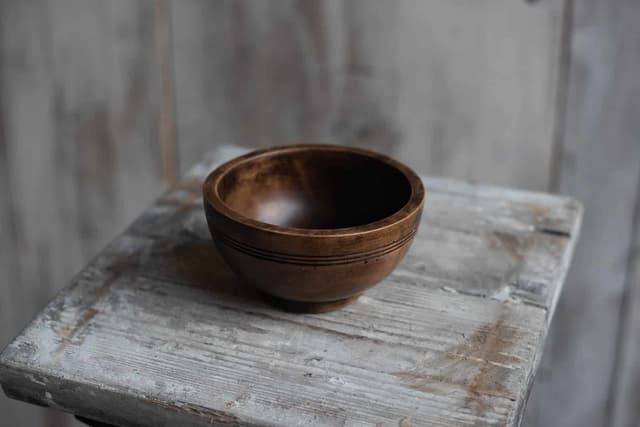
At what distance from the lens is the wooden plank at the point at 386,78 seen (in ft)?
3.65

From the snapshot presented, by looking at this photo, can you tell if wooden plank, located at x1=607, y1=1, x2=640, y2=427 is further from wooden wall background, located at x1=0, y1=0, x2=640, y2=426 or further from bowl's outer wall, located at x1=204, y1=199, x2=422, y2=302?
bowl's outer wall, located at x1=204, y1=199, x2=422, y2=302

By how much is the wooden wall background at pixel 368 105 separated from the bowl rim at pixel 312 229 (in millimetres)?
426

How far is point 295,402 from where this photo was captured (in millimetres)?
589

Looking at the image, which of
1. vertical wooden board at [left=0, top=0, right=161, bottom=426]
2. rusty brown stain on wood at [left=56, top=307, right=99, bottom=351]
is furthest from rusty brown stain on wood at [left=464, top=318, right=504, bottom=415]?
vertical wooden board at [left=0, top=0, right=161, bottom=426]

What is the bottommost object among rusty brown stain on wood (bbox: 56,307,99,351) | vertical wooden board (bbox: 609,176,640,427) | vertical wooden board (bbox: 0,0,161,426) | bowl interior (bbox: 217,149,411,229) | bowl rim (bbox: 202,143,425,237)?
vertical wooden board (bbox: 609,176,640,427)

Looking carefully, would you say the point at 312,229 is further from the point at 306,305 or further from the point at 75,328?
the point at 75,328

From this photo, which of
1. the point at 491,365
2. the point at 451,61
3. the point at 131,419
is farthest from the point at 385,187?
the point at 451,61

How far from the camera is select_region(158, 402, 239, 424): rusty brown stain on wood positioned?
1.90 ft

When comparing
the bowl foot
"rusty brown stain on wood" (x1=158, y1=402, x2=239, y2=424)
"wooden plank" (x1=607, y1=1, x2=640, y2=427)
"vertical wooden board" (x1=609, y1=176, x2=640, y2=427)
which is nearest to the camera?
"rusty brown stain on wood" (x1=158, y1=402, x2=239, y2=424)

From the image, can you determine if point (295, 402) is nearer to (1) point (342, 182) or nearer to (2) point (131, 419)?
(2) point (131, 419)

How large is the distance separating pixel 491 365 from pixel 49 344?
335mm

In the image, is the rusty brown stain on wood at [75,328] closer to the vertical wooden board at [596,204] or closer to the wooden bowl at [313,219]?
the wooden bowl at [313,219]

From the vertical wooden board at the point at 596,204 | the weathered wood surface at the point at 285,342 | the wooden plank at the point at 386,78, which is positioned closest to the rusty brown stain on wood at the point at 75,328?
the weathered wood surface at the point at 285,342

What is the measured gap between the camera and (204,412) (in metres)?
0.59
